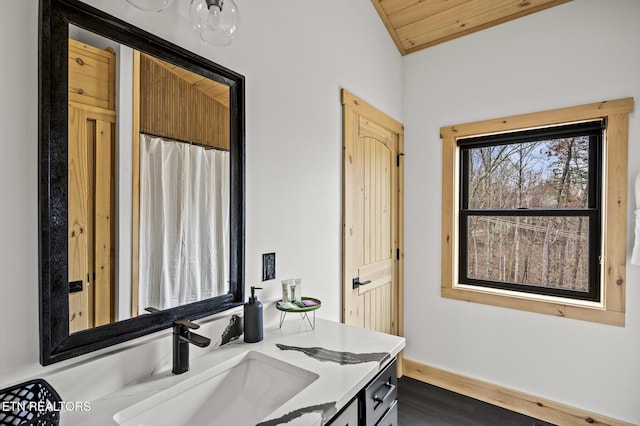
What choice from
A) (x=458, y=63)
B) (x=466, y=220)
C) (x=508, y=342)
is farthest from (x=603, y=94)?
(x=508, y=342)

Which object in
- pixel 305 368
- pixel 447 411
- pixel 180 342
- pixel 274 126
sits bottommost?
pixel 447 411

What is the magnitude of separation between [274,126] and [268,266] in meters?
0.67

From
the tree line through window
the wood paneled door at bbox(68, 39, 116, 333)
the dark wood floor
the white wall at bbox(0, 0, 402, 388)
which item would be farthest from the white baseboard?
the wood paneled door at bbox(68, 39, 116, 333)

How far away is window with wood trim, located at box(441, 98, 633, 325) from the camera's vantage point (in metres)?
2.08

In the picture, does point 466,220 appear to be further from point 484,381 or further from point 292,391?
point 292,391

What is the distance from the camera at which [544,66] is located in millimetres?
2295

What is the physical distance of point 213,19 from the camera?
112 centimetres

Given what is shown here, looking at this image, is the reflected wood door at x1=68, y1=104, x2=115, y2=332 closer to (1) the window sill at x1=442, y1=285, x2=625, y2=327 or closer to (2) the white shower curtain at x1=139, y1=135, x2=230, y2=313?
(2) the white shower curtain at x1=139, y1=135, x2=230, y2=313

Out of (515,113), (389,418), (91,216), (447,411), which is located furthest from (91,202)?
(515,113)

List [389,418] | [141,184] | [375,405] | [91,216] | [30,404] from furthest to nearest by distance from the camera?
[389,418], [375,405], [141,184], [91,216], [30,404]

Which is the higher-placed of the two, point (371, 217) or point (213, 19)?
point (213, 19)

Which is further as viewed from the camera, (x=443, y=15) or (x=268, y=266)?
(x=443, y=15)

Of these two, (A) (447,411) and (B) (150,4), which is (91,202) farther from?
(A) (447,411)

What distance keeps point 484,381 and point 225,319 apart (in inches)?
86.9
